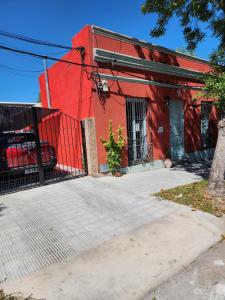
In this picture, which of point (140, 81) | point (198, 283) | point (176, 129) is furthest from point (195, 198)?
point (176, 129)

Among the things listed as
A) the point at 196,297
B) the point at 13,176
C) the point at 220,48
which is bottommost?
the point at 196,297

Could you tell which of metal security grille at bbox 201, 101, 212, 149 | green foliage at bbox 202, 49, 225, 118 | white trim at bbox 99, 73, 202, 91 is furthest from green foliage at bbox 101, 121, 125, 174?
metal security grille at bbox 201, 101, 212, 149

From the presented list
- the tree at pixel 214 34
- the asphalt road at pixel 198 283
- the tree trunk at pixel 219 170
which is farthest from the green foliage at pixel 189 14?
the asphalt road at pixel 198 283

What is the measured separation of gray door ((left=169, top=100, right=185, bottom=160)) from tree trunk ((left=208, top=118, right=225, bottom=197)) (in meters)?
4.58

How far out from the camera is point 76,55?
8.03 metres

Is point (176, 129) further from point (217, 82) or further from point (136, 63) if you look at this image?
point (217, 82)

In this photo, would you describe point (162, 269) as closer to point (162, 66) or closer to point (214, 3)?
point (214, 3)

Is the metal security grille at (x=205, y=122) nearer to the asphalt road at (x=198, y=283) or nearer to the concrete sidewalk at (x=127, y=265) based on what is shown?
the concrete sidewalk at (x=127, y=265)

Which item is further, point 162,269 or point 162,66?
point 162,66

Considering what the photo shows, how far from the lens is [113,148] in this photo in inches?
303

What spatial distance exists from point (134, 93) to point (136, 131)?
1.44m

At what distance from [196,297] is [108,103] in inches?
248

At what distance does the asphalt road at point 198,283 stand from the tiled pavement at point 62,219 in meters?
1.31

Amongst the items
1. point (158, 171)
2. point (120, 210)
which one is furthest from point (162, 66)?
point (120, 210)
